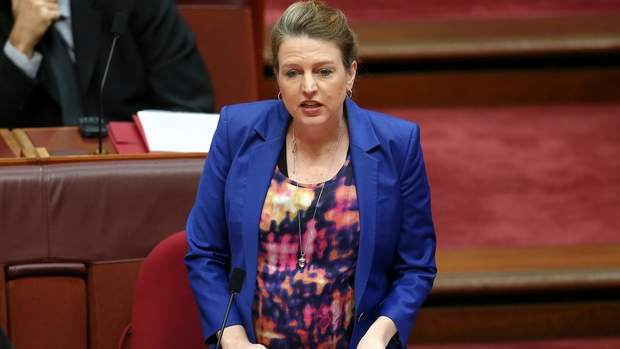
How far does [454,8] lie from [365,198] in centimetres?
84

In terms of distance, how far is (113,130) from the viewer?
3.23 ft

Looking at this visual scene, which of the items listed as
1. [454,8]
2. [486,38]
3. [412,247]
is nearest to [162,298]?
[412,247]

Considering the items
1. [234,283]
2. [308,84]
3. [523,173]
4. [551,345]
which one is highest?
[308,84]

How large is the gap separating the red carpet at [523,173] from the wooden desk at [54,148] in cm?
37

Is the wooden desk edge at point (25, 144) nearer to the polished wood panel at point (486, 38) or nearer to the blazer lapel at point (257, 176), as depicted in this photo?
the blazer lapel at point (257, 176)

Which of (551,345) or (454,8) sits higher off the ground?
(454,8)

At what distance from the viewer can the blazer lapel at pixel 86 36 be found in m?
1.12

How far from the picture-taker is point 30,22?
43.6 inches

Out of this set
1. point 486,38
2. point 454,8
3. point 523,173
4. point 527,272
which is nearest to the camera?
point 527,272

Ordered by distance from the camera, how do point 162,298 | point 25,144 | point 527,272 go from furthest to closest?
1. point 527,272
2. point 25,144
3. point 162,298

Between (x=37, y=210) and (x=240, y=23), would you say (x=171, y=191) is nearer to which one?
(x=37, y=210)

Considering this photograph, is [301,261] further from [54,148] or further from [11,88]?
[11,88]

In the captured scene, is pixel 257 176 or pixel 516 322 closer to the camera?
pixel 257 176

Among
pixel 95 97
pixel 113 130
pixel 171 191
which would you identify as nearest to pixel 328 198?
pixel 171 191
